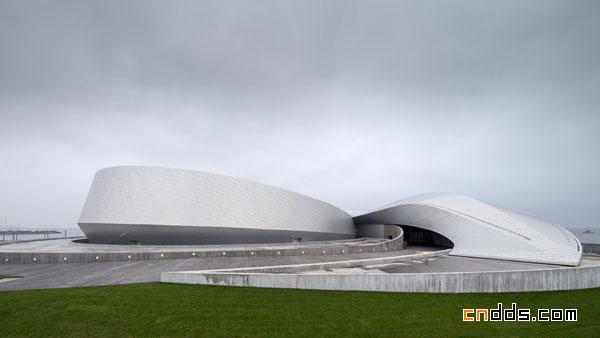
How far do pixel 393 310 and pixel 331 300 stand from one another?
1.44m

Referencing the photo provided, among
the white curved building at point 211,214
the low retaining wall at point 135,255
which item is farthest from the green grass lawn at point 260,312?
the white curved building at point 211,214

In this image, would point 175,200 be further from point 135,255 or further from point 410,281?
point 410,281

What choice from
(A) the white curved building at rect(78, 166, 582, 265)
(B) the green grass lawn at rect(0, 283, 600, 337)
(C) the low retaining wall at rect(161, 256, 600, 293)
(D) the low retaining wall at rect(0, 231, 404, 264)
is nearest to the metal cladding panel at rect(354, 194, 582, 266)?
(A) the white curved building at rect(78, 166, 582, 265)

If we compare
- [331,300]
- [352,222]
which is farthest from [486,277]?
[352,222]

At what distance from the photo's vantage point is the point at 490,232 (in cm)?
1862

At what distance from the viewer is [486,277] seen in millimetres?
9125

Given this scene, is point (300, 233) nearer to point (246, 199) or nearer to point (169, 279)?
point (246, 199)

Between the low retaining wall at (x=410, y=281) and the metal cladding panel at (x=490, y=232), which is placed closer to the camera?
the low retaining wall at (x=410, y=281)

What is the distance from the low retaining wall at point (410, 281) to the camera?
9.03 metres
